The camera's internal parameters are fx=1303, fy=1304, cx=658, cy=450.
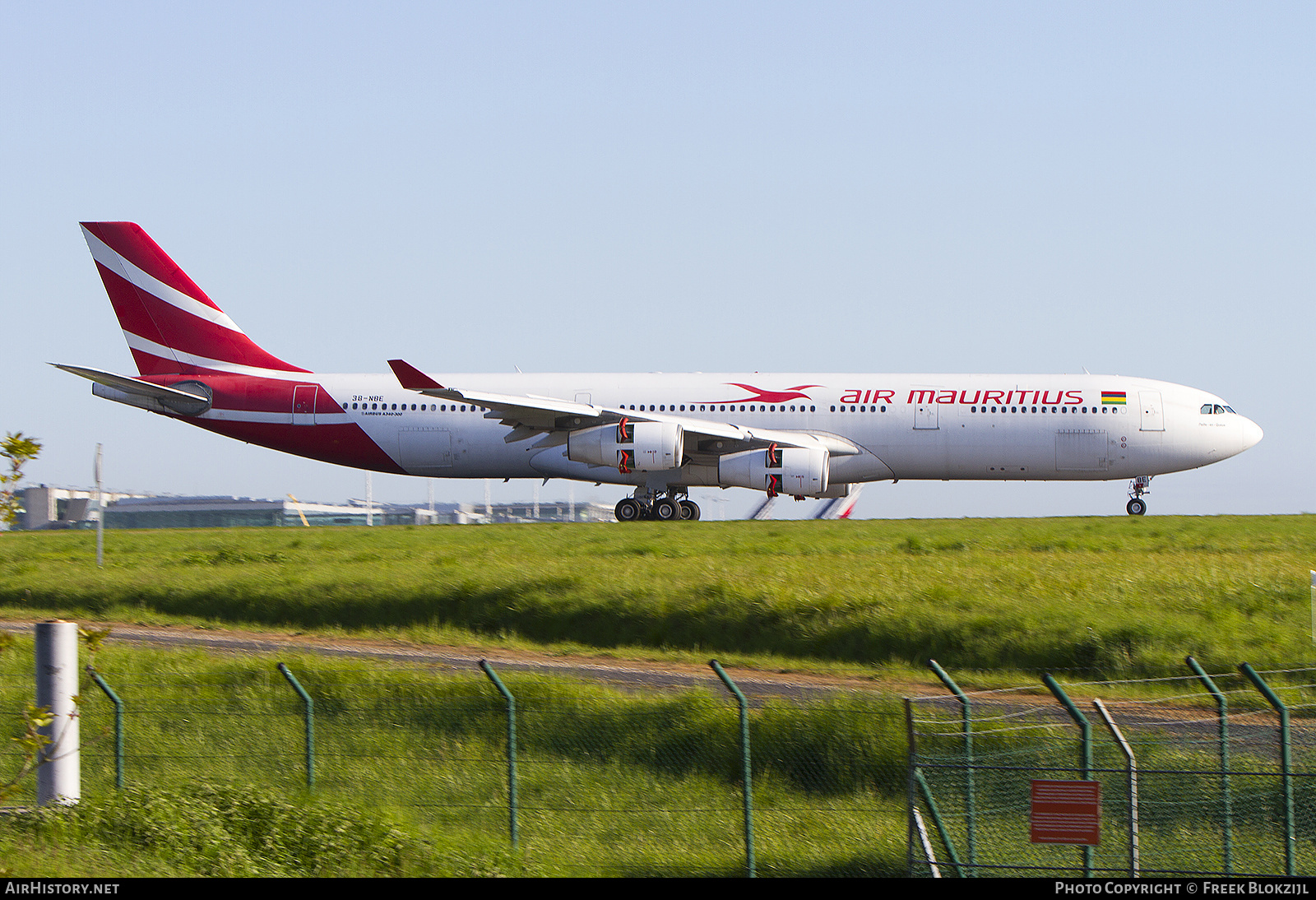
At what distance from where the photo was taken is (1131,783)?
34.6ft

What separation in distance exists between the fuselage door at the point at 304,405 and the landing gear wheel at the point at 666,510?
35.4 ft

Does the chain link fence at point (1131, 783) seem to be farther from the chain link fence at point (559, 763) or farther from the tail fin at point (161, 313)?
the tail fin at point (161, 313)

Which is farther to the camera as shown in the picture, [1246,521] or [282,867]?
[1246,521]

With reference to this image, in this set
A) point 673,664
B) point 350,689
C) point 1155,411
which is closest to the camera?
point 350,689

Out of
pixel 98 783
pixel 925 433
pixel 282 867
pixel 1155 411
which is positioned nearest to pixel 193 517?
pixel 925 433

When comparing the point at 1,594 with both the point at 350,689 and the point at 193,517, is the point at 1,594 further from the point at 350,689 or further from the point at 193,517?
the point at 193,517

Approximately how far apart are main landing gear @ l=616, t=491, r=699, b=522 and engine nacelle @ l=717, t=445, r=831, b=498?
271 centimetres

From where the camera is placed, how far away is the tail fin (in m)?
41.5

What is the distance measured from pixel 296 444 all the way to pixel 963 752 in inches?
1155

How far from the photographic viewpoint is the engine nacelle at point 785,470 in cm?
3609

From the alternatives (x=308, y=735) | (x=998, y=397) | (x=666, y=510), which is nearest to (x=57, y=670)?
(x=308, y=735)

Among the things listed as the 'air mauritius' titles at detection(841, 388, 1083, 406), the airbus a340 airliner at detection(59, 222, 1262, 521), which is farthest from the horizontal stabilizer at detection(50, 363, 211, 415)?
the 'air mauritius' titles at detection(841, 388, 1083, 406)

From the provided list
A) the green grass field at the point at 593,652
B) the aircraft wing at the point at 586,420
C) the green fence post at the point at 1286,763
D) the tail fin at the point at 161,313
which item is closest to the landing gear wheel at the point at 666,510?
the aircraft wing at the point at 586,420
